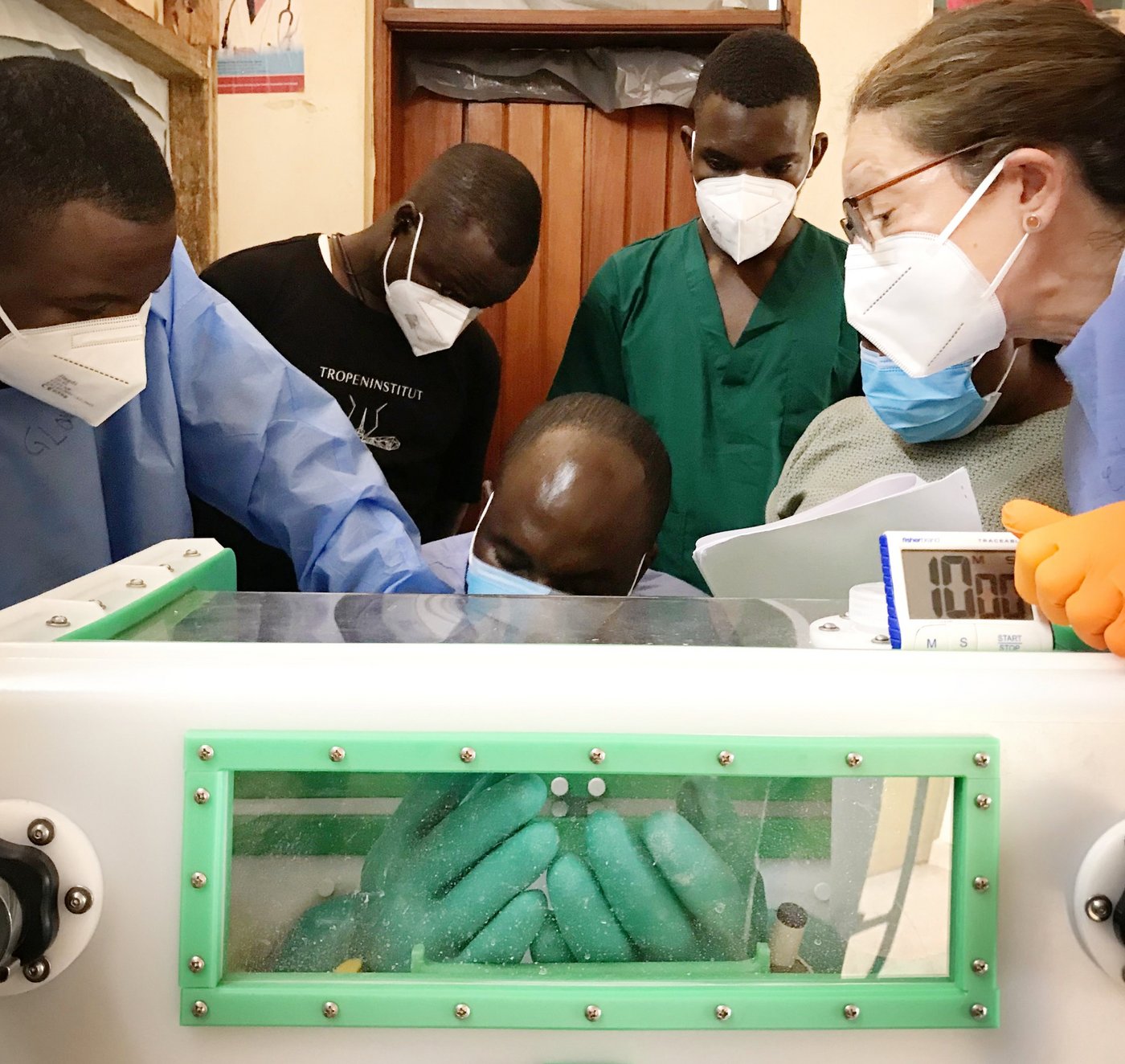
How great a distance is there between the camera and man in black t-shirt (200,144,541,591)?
4.98ft

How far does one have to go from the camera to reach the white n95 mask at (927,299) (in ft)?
Answer: 3.13

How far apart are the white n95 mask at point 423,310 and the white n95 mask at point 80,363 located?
2.07 ft

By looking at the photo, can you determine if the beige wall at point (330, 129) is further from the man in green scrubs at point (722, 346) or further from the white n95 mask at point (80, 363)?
the white n95 mask at point (80, 363)

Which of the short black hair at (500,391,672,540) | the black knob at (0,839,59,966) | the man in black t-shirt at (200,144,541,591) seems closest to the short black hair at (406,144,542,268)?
the man in black t-shirt at (200,144,541,591)

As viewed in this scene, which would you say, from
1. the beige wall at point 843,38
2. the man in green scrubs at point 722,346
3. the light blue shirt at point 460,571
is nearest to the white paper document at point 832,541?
the light blue shirt at point 460,571

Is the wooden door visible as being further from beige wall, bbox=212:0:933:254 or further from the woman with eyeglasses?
the woman with eyeglasses

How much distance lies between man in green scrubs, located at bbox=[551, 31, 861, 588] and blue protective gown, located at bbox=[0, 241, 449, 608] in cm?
70

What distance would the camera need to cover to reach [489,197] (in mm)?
1522

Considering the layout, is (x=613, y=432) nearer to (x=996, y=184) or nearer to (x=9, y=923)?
(x=996, y=184)

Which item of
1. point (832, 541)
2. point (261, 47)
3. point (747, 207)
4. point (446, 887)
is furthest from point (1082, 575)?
point (261, 47)

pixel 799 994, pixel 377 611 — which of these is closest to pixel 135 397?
pixel 377 611

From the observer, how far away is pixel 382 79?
231 cm

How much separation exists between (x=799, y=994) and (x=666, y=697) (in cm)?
16

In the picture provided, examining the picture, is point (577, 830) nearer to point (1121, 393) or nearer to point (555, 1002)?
→ point (555, 1002)
